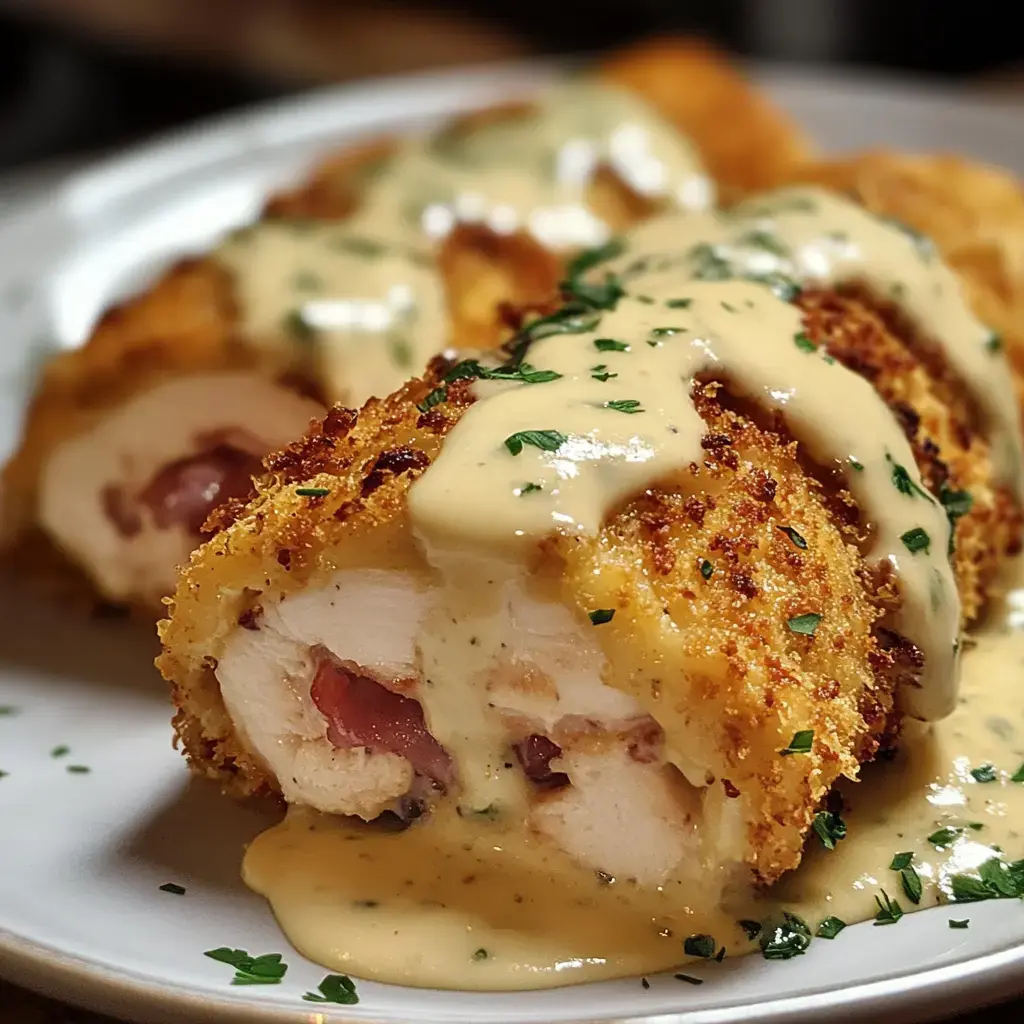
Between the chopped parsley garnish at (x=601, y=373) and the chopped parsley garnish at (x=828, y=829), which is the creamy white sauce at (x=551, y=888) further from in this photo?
the chopped parsley garnish at (x=601, y=373)

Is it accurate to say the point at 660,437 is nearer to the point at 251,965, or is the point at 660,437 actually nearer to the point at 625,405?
the point at 625,405

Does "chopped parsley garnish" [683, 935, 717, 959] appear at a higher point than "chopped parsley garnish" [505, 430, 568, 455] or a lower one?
lower

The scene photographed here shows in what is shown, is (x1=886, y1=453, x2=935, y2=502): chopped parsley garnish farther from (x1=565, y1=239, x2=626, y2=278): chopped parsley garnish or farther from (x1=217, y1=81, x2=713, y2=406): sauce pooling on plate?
(x1=217, y1=81, x2=713, y2=406): sauce pooling on plate

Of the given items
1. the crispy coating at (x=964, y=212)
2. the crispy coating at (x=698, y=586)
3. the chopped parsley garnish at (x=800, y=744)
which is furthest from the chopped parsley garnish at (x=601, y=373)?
the crispy coating at (x=964, y=212)

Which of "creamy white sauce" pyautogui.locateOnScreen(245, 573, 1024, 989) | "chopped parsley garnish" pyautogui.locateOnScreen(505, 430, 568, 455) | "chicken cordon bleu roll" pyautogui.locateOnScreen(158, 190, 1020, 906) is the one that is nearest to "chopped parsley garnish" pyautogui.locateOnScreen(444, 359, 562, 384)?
"chicken cordon bleu roll" pyautogui.locateOnScreen(158, 190, 1020, 906)

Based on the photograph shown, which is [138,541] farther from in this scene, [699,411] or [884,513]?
[884,513]

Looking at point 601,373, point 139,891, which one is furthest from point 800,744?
point 139,891
